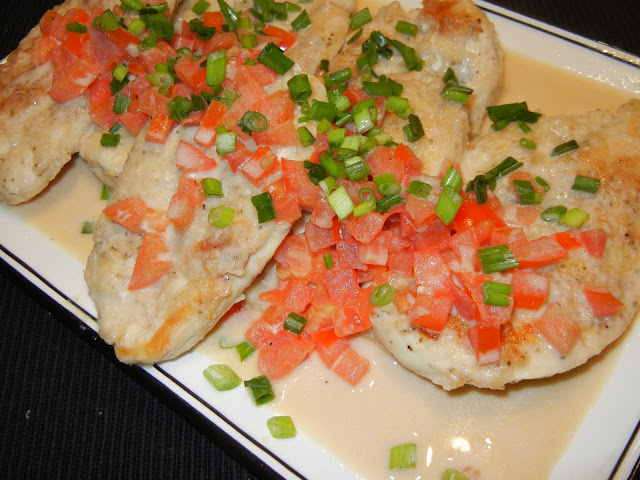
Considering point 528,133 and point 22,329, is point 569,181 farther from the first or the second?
point 22,329

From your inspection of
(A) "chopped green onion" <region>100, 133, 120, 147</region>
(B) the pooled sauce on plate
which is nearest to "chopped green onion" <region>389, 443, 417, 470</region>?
(B) the pooled sauce on plate

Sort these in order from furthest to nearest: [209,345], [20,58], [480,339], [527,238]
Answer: [20,58] → [209,345] → [527,238] → [480,339]

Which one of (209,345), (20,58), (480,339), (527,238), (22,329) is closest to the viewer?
(480,339)

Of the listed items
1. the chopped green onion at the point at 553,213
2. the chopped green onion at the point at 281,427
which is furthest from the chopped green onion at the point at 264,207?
the chopped green onion at the point at 553,213

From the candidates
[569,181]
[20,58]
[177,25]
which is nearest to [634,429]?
[569,181]

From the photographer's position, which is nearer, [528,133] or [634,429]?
[634,429]

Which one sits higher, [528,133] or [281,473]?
[528,133]

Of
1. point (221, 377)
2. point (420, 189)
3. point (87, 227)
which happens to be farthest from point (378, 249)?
point (87, 227)
